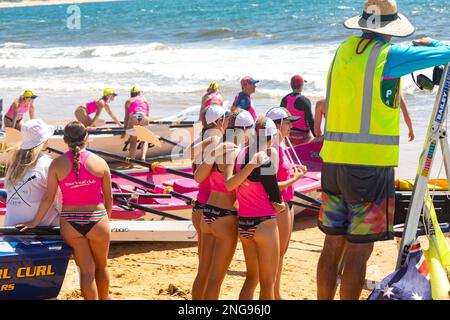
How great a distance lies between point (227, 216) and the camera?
5.79m

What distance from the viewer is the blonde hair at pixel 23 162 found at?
6.25m

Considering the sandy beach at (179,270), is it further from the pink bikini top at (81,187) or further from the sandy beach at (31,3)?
the sandy beach at (31,3)

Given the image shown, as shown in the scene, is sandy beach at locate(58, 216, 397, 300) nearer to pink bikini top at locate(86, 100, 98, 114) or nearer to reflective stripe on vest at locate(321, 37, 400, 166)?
reflective stripe on vest at locate(321, 37, 400, 166)

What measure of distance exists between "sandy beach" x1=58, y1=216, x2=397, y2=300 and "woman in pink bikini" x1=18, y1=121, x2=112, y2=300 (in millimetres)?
Result: 1020

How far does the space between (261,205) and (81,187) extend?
1.31 meters

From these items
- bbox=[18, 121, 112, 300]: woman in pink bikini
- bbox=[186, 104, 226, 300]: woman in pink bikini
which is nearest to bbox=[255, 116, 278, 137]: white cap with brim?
bbox=[186, 104, 226, 300]: woman in pink bikini

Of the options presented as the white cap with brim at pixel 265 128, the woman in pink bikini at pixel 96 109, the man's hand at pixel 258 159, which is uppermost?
the white cap with brim at pixel 265 128

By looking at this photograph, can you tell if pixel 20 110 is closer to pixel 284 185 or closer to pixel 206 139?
pixel 206 139

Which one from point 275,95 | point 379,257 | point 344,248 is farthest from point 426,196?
point 275,95

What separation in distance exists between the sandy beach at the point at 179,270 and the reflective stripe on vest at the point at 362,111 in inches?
76.1

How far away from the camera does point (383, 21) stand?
17.4 ft

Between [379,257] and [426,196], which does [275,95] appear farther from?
[426,196]

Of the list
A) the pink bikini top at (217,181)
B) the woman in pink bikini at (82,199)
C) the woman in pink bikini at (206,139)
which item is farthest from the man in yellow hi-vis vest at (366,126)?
the woman in pink bikini at (82,199)

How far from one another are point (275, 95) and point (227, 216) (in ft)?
52.2
